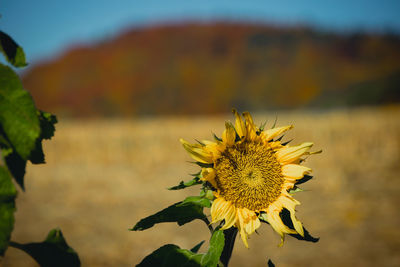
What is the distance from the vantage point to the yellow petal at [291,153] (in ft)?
3.24

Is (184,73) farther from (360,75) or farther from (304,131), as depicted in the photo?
(304,131)

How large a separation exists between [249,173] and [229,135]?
0.38 feet

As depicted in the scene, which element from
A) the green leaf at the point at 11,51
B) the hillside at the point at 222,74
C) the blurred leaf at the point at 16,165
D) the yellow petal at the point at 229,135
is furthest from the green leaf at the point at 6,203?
the hillside at the point at 222,74

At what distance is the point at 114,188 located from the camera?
8102mm

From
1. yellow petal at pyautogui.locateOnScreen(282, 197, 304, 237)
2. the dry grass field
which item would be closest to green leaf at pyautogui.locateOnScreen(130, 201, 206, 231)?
yellow petal at pyautogui.locateOnScreen(282, 197, 304, 237)

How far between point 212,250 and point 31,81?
6046 centimetres

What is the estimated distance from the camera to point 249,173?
3.18 feet

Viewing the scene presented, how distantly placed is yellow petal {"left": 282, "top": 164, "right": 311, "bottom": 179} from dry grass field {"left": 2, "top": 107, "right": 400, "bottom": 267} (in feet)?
10.4

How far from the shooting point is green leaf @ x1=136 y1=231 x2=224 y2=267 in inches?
33.7

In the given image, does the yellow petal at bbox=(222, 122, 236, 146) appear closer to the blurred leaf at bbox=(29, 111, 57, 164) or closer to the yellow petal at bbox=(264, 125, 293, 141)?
the yellow petal at bbox=(264, 125, 293, 141)

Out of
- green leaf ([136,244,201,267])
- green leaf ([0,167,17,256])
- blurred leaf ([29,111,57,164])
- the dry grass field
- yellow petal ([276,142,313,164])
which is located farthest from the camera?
the dry grass field

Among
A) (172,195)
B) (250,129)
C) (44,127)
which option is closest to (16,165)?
(44,127)

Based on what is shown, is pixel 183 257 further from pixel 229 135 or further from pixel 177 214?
pixel 229 135

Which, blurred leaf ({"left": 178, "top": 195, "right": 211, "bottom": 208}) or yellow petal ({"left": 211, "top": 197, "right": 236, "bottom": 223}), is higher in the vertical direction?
blurred leaf ({"left": 178, "top": 195, "right": 211, "bottom": 208})
